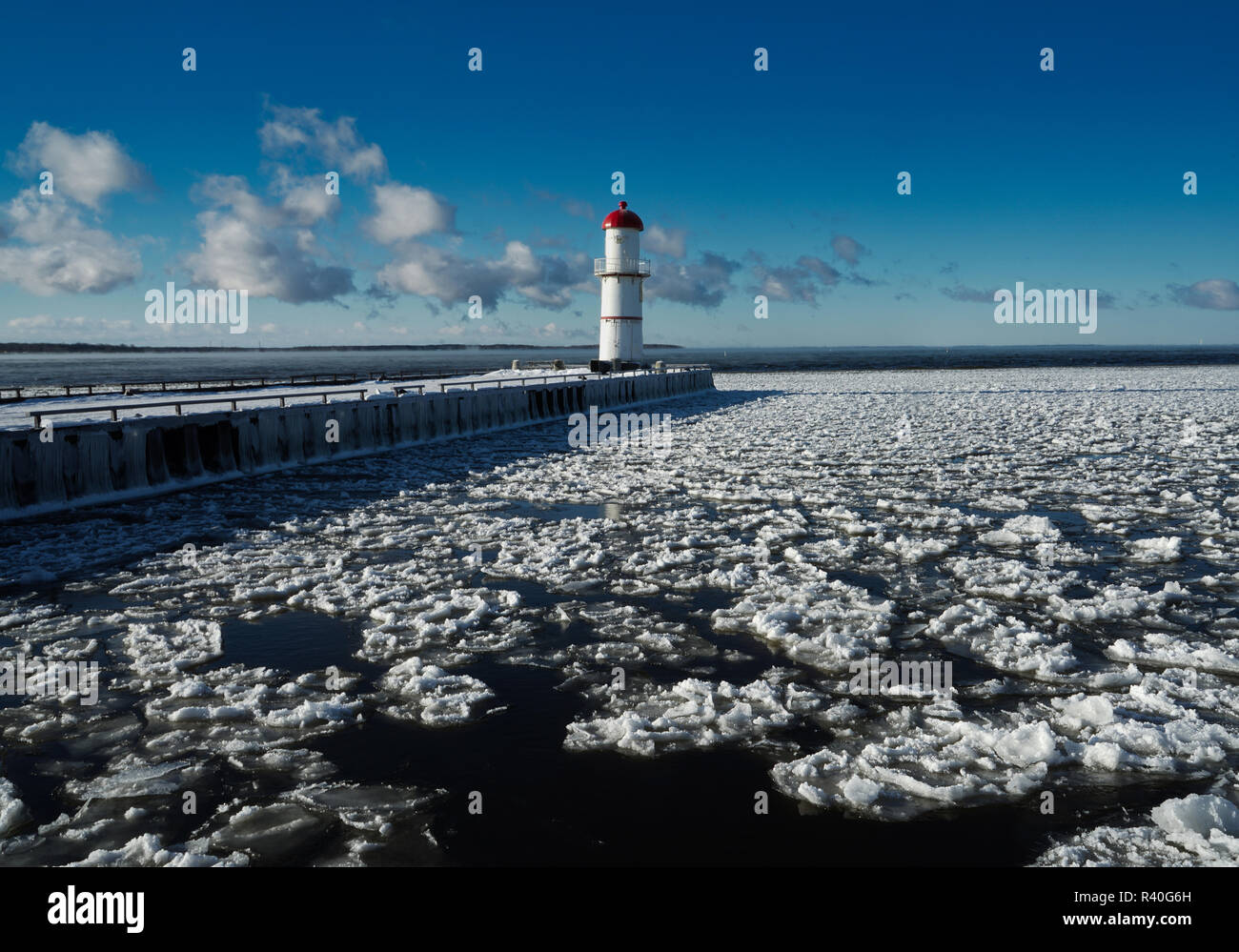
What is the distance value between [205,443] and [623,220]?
1227 inches

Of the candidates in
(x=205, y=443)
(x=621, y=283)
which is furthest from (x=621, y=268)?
(x=205, y=443)

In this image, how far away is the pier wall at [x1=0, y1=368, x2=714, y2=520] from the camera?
1295 cm

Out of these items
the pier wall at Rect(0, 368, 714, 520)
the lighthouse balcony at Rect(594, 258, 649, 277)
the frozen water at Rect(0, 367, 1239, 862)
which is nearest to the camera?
the frozen water at Rect(0, 367, 1239, 862)

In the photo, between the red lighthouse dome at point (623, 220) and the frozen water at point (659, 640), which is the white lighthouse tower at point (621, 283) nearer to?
the red lighthouse dome at point (623, 220)

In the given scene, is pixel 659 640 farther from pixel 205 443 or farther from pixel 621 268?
pixel 621 268

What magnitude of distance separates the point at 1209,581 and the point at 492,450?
1644cm

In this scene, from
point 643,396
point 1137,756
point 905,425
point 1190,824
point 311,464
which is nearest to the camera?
point 1190,824

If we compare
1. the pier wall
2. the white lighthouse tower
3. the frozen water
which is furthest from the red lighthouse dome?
the frozen water

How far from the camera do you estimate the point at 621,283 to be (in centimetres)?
4347

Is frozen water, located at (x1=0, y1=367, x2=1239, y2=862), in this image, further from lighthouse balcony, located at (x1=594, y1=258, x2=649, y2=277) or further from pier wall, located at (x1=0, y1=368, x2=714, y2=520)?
lighthouse balcony, located at (x1=594, y1=258, x2=649, y2=277)

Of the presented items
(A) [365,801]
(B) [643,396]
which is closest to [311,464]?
(A) [365,801]

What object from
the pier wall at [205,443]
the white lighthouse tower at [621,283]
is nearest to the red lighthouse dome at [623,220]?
the white lighthouse tower at [621,283]
